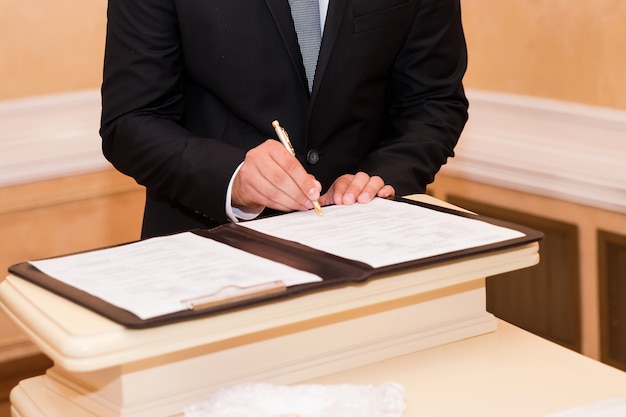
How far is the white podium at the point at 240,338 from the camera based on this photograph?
47.6 inches

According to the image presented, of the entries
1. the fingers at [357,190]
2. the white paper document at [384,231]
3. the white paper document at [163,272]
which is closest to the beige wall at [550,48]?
the fingers at [357,190]

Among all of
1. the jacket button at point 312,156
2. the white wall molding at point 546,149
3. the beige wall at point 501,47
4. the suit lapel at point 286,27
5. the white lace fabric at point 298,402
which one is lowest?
the white wall molding at point 546,149

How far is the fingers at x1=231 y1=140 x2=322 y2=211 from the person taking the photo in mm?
1755

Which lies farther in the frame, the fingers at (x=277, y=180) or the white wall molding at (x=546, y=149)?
the white wall molding at (x=546, y=149)

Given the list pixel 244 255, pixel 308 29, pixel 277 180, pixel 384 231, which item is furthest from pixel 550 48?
pixel 244 255

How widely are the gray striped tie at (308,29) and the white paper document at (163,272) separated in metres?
0.71

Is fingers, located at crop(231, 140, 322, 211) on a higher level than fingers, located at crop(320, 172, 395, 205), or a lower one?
higher

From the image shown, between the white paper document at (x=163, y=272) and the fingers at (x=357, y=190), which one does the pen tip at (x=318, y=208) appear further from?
the white paper document at (x=163, y=272)

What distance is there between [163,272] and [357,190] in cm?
54

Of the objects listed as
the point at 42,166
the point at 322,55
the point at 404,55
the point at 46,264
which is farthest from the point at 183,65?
the point at 42,166

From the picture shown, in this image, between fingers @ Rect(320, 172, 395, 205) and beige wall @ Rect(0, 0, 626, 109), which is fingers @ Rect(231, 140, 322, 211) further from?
beige wall @ Rect(0, 0, 626, 109)

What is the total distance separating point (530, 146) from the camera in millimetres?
3516

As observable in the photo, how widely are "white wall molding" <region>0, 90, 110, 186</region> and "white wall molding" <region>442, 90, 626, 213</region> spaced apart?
1.33 m

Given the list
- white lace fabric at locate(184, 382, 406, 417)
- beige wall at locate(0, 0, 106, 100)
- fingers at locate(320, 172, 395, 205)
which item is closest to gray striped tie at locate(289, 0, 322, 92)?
fingers at locate(320, 172, 395, 205)
